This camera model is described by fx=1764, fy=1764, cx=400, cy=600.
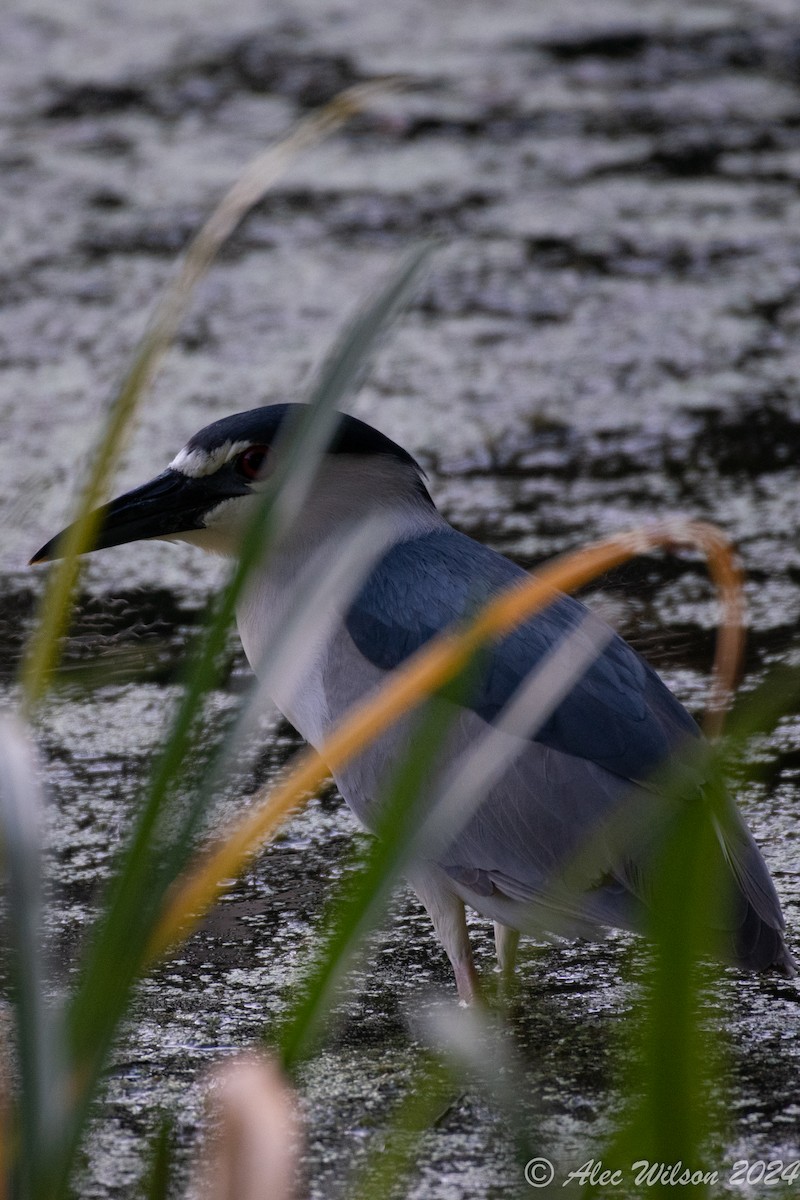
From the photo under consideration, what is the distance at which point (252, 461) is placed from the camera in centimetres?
252

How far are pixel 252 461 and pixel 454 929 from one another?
2.35 feet

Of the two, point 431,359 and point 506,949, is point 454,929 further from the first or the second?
point 431,359

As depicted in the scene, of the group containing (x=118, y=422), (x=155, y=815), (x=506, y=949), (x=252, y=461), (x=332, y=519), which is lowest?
(x=506, y=949)

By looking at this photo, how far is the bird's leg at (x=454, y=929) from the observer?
7.68 feet

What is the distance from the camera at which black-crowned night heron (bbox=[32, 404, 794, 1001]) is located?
2.19 metres

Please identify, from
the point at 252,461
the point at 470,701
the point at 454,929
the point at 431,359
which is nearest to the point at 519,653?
the point at 470,701

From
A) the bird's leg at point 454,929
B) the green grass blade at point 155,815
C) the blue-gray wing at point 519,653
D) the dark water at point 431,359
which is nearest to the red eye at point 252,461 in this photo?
the blue-gray wing at point 519,653

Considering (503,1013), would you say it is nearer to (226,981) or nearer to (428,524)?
(226,981)

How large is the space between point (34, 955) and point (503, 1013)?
1250mm

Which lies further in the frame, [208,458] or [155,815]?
[208,458]

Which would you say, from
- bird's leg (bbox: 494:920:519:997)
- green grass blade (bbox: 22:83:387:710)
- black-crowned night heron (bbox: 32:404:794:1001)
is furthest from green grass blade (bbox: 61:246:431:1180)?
bird's leg (bbox: 494:920:519:997)

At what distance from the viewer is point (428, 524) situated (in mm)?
2623

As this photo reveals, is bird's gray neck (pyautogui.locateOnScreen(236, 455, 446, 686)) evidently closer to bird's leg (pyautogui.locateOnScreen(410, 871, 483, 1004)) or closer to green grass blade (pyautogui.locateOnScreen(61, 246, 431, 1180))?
bird's leg (pyautogui.locateOnScreen(410, 871, 483, 1004))

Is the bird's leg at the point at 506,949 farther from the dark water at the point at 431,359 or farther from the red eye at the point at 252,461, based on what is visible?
the red eye at the point at 252,461
